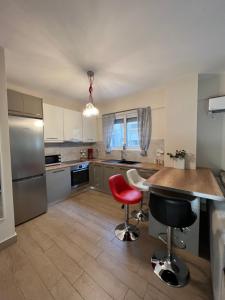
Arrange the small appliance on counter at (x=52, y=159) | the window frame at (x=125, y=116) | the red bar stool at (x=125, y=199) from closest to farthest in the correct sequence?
the red bar stool at (x=125, y=199) → the small appliance on counter at (x=52, y=159) → the window frame at (x=125, y=116)

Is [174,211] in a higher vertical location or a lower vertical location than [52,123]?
lower

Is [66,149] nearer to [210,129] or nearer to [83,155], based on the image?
[83,155]

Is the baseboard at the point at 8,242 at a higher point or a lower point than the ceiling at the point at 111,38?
lower

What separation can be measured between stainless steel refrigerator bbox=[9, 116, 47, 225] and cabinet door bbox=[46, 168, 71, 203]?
8.6 inches

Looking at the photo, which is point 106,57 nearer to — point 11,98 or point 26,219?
point 11,98

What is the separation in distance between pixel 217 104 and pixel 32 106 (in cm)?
341

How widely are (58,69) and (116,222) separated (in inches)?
112

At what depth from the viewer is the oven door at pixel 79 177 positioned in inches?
139

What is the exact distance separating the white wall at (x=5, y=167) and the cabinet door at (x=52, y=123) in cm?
121

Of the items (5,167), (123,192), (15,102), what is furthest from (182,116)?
(5,167)

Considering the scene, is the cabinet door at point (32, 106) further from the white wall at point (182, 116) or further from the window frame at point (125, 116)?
the white wall at point (182, 116)

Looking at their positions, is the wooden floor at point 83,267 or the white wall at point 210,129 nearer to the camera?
the wooden floor at point 83,267

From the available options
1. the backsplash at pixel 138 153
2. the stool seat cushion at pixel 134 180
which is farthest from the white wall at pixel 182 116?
the stool seat cushion at pixel 134 180

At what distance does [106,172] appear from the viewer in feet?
12.0
